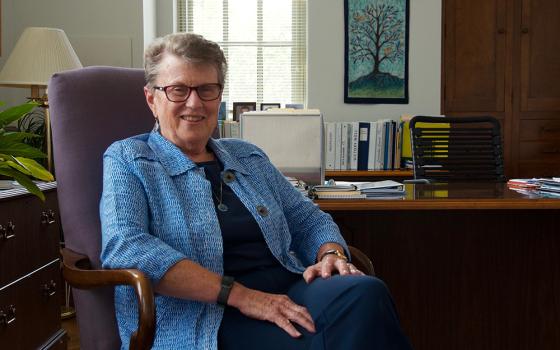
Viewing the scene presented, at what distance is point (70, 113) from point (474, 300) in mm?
1480

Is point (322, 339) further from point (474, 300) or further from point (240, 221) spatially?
point (474, 300)

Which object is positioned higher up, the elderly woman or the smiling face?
the smiling face

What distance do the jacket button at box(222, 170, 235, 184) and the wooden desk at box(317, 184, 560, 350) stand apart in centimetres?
75

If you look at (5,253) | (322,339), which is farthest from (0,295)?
(322,339)

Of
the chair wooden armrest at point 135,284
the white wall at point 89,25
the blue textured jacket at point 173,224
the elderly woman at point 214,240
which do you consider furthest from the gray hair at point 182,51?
the white wall at point 89,25

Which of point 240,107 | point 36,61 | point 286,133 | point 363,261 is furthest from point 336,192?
point 240,107

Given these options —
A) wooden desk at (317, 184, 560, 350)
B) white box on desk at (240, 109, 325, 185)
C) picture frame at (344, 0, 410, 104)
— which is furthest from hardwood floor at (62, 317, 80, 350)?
picture frame at (344, 0, 410, 104)

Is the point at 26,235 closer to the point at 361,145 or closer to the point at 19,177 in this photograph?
the point at 19,177

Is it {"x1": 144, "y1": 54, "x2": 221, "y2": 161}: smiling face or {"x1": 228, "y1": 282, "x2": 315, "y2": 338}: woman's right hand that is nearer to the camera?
{"x1": 228, "y1": 282, "x2": 315, "y2": 338}: woman's right hand

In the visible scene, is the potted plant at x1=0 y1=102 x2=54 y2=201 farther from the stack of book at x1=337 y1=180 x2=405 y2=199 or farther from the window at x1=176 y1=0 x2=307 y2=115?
the window at x1=176 y1=0 x2=307 y2=115

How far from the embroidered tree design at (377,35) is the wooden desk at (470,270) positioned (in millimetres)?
2019

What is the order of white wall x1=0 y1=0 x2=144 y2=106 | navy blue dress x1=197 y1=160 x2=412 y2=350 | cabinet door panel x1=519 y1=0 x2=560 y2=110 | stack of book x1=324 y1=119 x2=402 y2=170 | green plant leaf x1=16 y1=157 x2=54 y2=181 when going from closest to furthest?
navy blue dress x1=197 y1=160 x2=412 y2=350 < green plant leaf x1=16 y1=157 x2=54 y2=181 < white wall x1=0 y1=0 x2=144 y2=106 < stack of book x1=324 y1=119 x2=402 y2=170 < cabinet door panel x1=519 y1=0 x2=560 y2=110

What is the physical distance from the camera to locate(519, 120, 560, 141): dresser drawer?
14.1 feet

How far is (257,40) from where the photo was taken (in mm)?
4555
